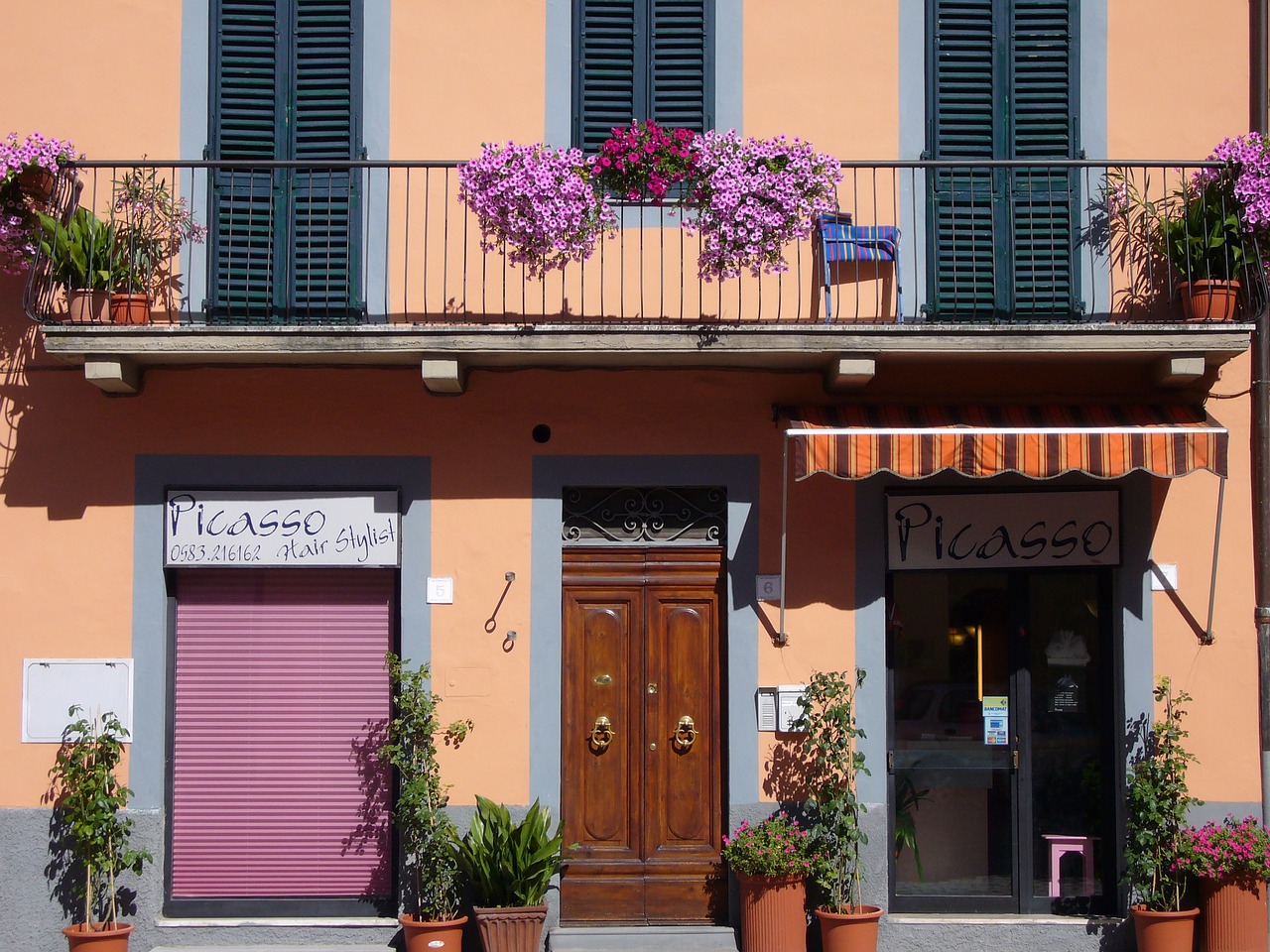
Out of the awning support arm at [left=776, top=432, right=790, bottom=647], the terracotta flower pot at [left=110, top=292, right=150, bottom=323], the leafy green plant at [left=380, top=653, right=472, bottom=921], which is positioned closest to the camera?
the leafy green plant at [left=380, top=653, right=472, bottom=921]

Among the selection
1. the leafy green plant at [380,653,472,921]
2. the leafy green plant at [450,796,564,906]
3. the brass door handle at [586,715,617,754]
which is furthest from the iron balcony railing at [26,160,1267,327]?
the leafy green plant at [450,796,564,906]

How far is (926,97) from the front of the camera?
9.20m

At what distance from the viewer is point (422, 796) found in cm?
849

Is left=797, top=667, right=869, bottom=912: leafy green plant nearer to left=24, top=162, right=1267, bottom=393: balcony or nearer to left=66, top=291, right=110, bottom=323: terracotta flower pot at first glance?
left=24, top=162, right=1267, bottom=393: balcony

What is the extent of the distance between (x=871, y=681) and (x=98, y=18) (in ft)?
23.1

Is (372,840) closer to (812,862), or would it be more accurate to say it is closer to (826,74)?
(812,862)

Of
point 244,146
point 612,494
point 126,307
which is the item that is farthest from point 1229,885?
point 244,146

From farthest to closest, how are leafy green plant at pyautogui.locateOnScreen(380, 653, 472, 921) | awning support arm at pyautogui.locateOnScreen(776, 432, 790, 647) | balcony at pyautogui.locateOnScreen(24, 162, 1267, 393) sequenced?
balcony at pyautogui.locateOnScreen(24, 162, 1267, 393)
awning support arm at pyautogui.locateOnScreen(776, 432, 790, 647)
leafy green plant at pyautogui.locateOnScreen(380, 653, 472, 921)

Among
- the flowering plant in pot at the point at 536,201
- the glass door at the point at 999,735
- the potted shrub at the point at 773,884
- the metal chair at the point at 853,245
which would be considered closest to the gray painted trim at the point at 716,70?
the flowering plant in pot at the point at 536,201

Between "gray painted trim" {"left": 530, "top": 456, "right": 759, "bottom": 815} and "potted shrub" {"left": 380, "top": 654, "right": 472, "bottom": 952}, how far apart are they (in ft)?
1.93

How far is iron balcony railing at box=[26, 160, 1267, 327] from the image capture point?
904 centimetres

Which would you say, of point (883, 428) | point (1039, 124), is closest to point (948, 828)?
point (883, 428)

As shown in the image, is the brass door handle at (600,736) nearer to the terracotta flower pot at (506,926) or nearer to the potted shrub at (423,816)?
the potted shrub at (423,816)

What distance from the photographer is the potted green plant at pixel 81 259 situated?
28.4 feet
